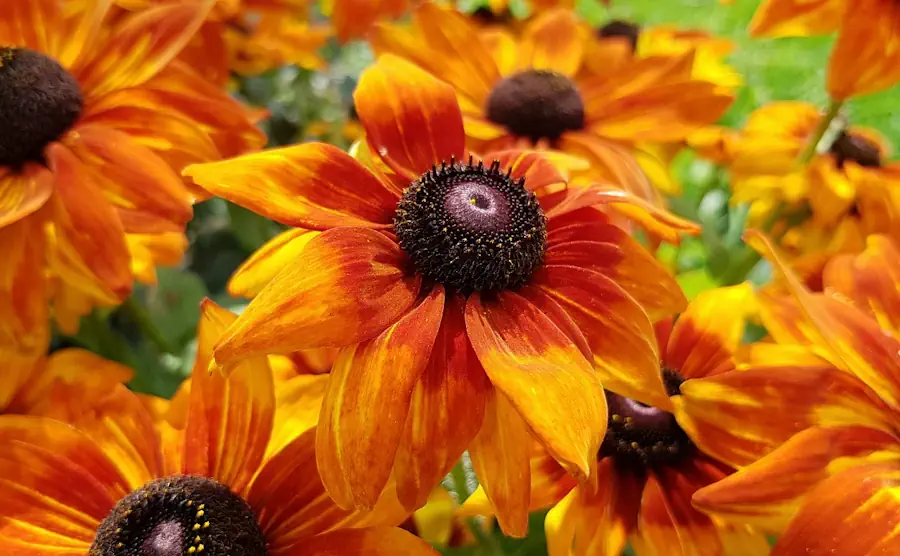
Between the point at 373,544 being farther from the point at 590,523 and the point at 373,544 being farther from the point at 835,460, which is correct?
the point at 835,460

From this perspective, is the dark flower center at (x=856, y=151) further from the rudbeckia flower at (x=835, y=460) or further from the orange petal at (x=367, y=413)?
the orange petal at (x=367, y=413)

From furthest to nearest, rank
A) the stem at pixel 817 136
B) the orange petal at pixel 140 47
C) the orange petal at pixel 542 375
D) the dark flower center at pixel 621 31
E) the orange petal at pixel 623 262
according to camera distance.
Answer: the dark flower center at pixel 621 31
the stem at pixel 817 136
the orange petal at pixel 140 47
the orange petal at pixel 623 262
the orange petal at pixel 542 375

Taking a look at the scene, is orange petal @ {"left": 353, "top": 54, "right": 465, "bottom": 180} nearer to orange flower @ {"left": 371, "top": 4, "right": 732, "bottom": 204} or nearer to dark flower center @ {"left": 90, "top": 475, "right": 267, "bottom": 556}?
orange flower @ {"left": 371, "top": 4, "right": 732, "bottom": 204}

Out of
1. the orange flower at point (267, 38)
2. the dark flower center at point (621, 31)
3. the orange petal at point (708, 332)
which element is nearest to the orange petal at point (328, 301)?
the orange petal at point (708, 332)

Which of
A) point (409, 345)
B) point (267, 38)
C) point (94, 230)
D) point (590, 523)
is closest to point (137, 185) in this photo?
point (94, 230)

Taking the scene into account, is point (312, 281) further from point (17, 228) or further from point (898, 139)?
point (898, 139)

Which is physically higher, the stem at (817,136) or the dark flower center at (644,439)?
the stem at (817,136)

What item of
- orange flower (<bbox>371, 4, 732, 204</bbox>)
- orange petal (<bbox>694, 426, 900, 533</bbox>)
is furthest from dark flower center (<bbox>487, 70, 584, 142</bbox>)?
orange petal (<bbox>694, 426, 900, 533</bbox>)
